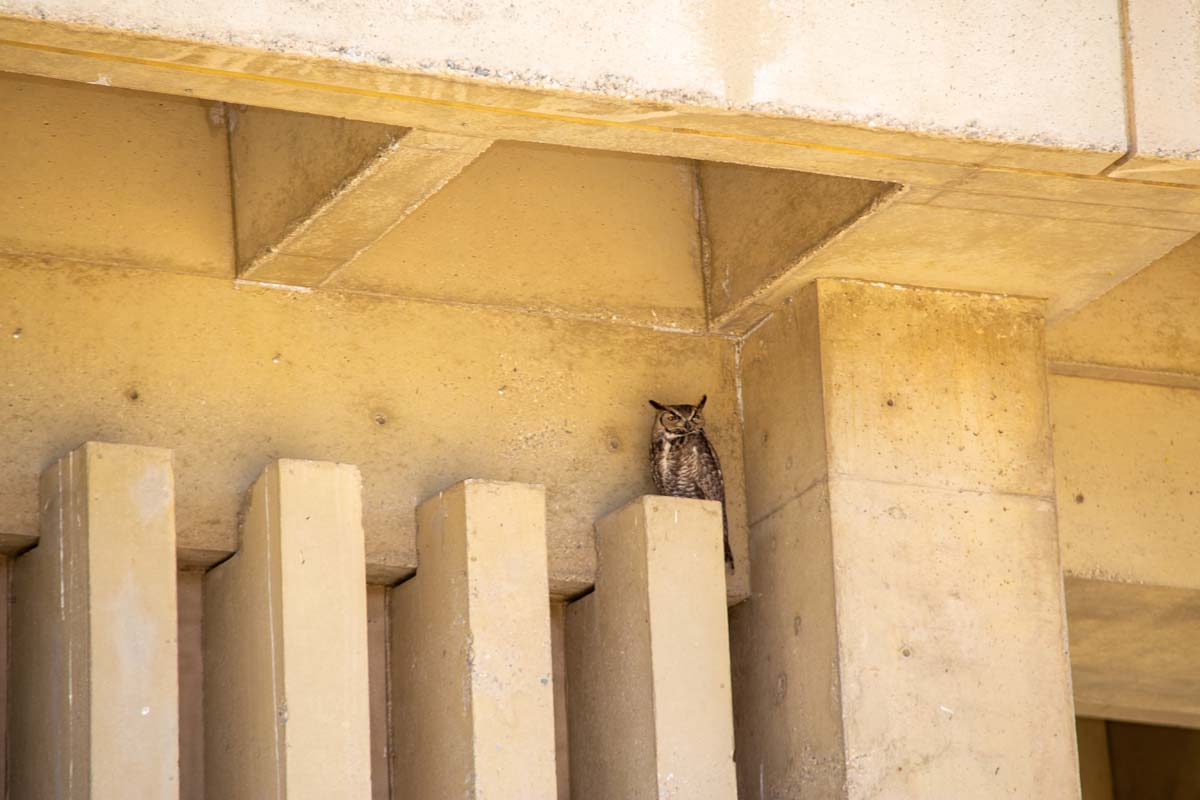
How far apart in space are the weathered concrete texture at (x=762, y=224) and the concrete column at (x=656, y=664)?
0.89 metres

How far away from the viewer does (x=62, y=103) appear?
25.3ft

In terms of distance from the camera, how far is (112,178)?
7.65m

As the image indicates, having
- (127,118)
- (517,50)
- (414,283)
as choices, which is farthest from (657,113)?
(127,118)

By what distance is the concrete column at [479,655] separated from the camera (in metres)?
7.16

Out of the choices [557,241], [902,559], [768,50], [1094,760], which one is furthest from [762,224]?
[1094,760]

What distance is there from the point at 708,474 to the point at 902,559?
827 millimetres

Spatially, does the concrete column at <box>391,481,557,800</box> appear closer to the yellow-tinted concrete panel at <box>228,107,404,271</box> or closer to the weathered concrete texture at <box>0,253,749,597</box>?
the weathered concrete texture at <box>0,253,749,597</box>

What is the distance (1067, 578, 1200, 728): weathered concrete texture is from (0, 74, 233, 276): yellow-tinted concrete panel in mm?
3764

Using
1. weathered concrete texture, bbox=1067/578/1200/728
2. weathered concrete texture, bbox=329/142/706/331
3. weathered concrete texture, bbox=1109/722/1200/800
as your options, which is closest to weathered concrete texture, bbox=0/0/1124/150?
weathered concrete texture, bbox=329/142/706/331

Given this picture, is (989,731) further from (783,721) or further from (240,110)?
(240,110)

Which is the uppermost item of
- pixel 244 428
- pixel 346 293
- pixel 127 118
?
pixel 127 118

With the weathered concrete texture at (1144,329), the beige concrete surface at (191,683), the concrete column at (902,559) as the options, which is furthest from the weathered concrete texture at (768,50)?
the weathered concrete texture at (1144,329)

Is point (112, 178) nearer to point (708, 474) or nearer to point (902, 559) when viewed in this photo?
point (708, 474)

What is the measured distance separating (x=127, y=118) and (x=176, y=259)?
24.3 inches
